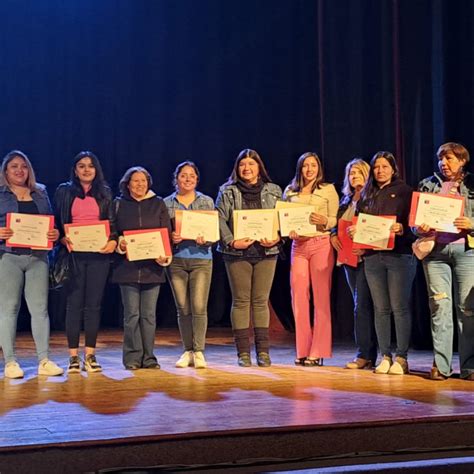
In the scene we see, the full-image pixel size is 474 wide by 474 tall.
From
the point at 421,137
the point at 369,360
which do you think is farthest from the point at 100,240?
the point at 421,137

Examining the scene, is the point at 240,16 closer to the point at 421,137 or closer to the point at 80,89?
the point at 80,89

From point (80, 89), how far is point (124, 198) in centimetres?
287

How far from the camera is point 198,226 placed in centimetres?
444

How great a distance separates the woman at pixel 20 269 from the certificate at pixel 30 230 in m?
0.03

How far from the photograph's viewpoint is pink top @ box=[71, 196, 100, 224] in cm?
439

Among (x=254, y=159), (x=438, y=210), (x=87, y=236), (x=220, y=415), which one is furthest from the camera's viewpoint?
(x=254, y=159)

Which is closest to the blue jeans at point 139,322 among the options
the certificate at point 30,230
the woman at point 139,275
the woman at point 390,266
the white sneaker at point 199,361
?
the woman at point 139,275

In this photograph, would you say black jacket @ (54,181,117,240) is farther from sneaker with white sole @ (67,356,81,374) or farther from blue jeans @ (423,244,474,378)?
blue jeans @ (423,244,474,378)

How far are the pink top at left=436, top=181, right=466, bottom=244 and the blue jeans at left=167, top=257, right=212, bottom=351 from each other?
1414 mm

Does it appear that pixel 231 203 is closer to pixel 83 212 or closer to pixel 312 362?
pixel 83 212

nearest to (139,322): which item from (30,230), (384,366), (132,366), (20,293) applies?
(132,366)

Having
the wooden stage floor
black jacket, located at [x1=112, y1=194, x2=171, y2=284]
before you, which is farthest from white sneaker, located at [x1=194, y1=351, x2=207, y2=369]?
black jacket, located at [x1=112, y1=194, x2=171, y2=284]

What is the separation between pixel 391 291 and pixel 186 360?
136cm

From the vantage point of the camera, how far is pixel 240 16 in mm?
7074
